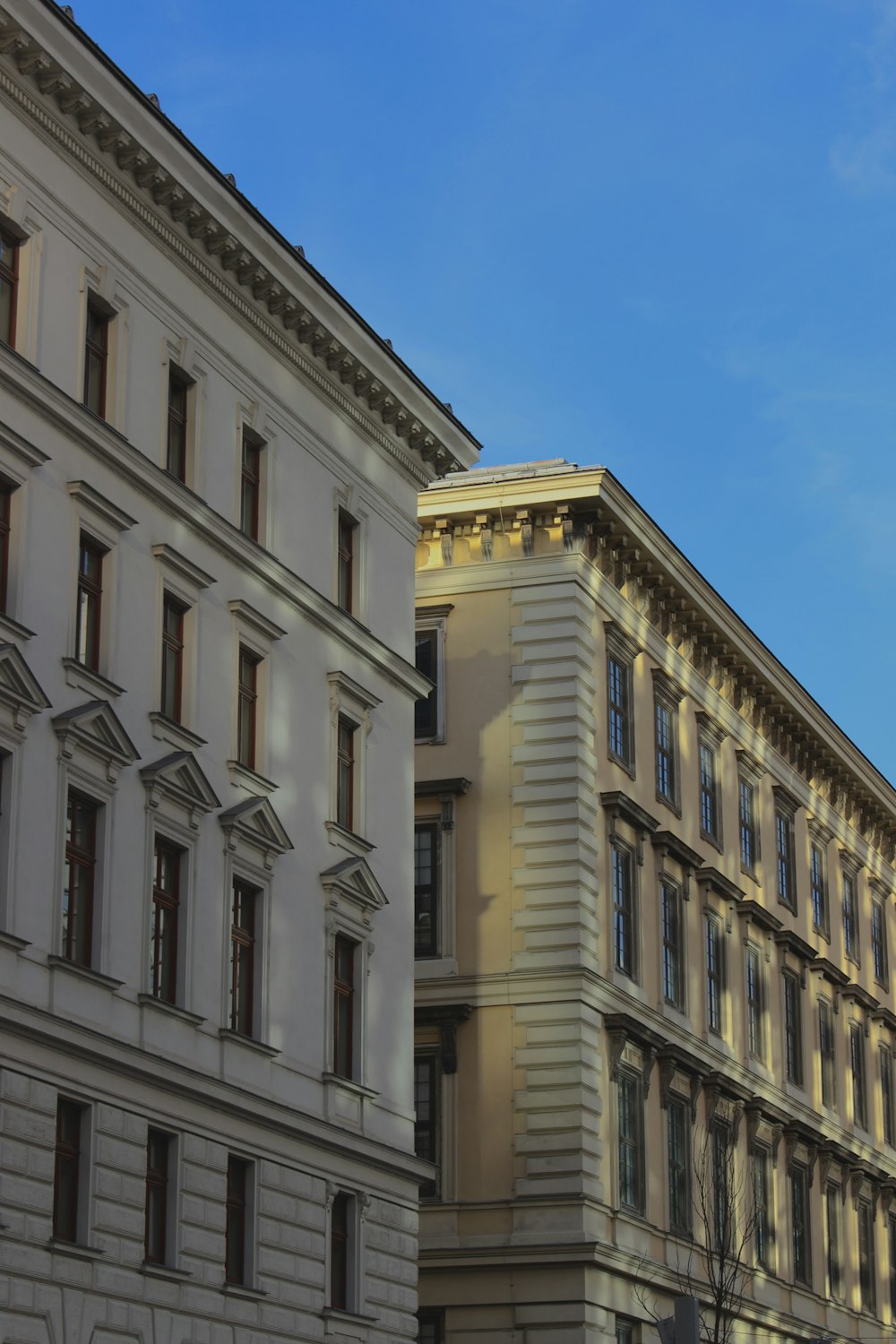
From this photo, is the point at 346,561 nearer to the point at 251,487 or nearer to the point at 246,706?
the point at 251,487

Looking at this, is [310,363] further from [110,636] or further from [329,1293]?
[329,1293]

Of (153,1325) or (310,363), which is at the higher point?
(310,363)

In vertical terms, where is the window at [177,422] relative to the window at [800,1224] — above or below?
above

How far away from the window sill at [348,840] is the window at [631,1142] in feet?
33.7

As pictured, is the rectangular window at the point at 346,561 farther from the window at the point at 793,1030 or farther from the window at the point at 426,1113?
the window at the point at 793,1030

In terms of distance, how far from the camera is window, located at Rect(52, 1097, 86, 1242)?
2969 cm

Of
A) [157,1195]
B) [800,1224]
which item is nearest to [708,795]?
[800,1224]

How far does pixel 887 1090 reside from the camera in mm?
67125

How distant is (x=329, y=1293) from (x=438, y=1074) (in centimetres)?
1053

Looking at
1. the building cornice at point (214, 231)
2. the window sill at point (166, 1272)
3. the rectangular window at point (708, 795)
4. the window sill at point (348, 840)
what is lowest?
the window sill at point (166, 1272)

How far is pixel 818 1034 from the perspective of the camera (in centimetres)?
6112

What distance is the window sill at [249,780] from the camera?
35.1m

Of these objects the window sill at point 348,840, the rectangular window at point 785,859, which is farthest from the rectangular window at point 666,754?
the window sill at point 348,840

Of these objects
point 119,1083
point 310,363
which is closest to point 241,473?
point 310,363
